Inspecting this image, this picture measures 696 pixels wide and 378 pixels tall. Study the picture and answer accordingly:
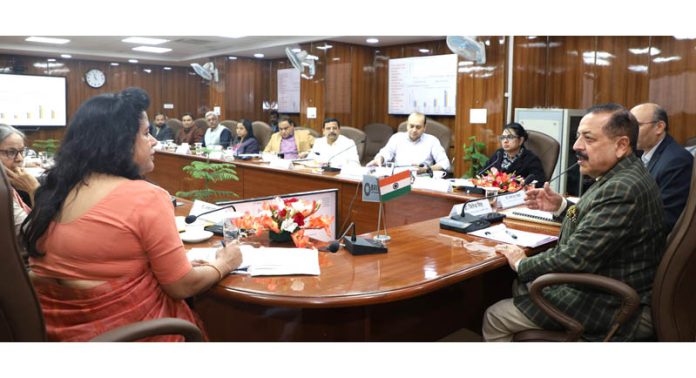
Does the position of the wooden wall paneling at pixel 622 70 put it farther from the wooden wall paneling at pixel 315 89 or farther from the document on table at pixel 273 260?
the document on table at pixel 273 260

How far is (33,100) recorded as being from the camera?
1052 centimetres

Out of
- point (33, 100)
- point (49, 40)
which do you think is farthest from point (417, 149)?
point (33, 100)

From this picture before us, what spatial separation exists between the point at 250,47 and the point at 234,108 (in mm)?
1770

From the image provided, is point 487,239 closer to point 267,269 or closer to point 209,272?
point 267,269

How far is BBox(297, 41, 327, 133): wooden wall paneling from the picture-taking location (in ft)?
27.4

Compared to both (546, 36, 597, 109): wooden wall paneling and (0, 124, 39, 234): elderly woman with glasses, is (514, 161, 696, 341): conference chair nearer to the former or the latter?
(0, 124, 39, 234): elderly woman with glasses

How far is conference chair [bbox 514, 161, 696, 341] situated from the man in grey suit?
0.15 feet

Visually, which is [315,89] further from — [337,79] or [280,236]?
[280,236]

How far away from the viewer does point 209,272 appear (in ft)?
4.99

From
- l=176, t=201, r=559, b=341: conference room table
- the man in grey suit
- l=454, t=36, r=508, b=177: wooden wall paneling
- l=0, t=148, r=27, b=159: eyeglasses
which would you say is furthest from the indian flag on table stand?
l=454, t=36, r=508, b=177: wooden wall paneling

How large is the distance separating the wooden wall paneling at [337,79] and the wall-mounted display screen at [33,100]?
607cm

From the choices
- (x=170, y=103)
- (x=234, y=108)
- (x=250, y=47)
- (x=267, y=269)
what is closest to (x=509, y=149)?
(x=267, y=269)

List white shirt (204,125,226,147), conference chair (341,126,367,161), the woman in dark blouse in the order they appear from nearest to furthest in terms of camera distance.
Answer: conference chair (341,126,367,161) → the woman in dark blouse → white shirt (204,125,226,147)

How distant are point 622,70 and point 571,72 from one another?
51 cm
